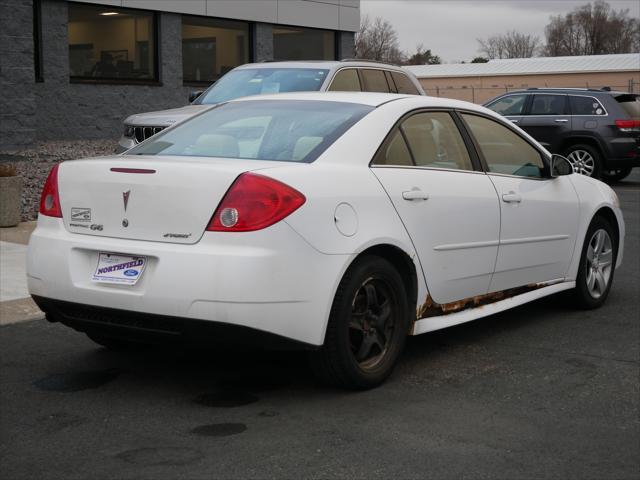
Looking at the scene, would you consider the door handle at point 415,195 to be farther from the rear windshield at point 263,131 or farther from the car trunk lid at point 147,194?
Result: the car trunk lid at point 147,194

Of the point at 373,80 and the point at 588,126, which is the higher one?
the point at 373,80

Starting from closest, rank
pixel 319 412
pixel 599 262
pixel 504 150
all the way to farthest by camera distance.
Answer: pixel 319 412 < pixel 504 150 < pixel 599 262

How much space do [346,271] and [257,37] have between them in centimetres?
2225

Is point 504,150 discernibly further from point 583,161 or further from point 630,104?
point 630,104

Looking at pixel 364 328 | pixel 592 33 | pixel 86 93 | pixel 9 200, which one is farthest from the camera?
pixel 592 33

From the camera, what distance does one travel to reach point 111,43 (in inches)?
914

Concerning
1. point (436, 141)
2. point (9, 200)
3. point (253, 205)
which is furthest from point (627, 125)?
point (253, 205)

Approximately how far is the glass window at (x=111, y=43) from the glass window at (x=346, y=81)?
1093 centimetres

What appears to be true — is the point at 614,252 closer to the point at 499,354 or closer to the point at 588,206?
the point at 588,206

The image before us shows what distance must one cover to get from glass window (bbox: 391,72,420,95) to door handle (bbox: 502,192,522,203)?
7.46 metres

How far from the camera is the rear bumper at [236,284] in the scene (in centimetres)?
491

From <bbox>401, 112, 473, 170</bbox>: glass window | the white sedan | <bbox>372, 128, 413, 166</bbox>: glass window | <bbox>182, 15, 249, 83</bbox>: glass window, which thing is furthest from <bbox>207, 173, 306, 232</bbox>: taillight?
<bbox>182, 15, 249, 83</bbox>: glass window

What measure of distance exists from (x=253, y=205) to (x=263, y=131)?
3.43 ft

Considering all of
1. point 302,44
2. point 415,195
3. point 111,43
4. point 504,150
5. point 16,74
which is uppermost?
point 302,44
